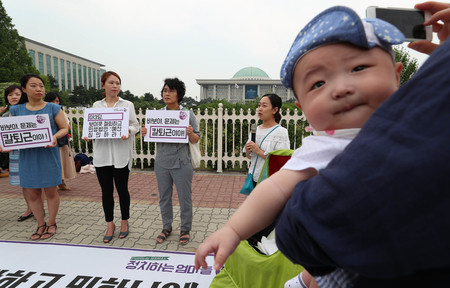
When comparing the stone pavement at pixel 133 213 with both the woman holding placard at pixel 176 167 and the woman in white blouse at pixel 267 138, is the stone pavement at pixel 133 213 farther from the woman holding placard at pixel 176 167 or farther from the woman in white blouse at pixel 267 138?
the woman in white blouse at pixel 267 138

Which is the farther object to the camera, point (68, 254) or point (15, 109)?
point (15, 109)

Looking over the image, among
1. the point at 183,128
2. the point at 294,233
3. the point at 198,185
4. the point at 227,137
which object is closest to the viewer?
the point at 294,233

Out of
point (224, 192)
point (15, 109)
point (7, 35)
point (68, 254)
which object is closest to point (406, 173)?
point (68, 254)

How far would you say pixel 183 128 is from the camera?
3861mm

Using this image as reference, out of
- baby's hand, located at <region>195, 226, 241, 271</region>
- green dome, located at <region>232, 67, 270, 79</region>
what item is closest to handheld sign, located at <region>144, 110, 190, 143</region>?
baby's hand, located at <region>195, 226, 241, 271</region>

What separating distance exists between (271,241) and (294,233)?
1.72 m

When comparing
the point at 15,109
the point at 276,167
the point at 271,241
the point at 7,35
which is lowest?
the point at 271,241

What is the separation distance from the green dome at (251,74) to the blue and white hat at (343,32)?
70.8m

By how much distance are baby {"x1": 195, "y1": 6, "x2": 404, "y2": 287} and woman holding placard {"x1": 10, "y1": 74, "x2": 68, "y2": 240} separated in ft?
12.7

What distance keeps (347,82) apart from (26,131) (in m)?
4.33

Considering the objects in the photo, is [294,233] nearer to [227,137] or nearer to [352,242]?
[352,242]

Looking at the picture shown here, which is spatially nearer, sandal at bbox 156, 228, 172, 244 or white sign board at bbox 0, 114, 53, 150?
white sign board at bbox 0, 114, 53, 150

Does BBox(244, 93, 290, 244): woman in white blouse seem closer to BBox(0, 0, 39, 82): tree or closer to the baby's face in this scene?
the baby's face

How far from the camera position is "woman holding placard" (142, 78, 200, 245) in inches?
148
